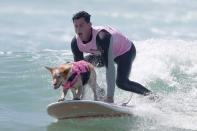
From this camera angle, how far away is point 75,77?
9.68 m

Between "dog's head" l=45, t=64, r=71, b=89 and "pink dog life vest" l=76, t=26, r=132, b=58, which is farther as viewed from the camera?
"pink dog life vest" l=76, t=26, r=132, b=58

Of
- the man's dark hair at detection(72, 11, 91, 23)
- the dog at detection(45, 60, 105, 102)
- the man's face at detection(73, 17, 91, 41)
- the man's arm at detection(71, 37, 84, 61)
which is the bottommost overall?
the dog at detection(45, 60, 105, 102)

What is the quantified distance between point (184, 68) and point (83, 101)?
24.6 ft

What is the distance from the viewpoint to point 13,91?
1328 centimetres

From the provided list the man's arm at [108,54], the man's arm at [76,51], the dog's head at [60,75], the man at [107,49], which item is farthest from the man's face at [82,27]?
the dog's head at [60,75]

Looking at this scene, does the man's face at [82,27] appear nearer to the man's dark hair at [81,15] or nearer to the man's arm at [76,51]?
the man's dark hair at [81,15]

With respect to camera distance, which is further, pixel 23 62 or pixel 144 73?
pixel 23 62

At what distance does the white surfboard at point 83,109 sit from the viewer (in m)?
9.77

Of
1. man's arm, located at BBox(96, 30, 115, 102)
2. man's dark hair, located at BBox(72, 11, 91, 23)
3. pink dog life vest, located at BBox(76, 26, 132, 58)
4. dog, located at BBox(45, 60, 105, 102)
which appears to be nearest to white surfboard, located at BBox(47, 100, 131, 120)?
dog, located at BBox(45, 60, 105, 102)

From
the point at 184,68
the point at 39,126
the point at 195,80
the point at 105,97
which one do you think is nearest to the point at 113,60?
the point at 105,97

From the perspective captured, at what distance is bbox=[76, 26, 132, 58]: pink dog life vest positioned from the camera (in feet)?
33.4

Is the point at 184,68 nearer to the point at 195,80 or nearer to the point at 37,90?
the point at 195,80

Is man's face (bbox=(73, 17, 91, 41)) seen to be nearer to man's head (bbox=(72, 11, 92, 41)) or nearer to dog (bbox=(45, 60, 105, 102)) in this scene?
man's head (bbox=(72, 11, 92, 41))

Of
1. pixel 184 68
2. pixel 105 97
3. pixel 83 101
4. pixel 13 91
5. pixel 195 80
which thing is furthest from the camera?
pixel 184 68
